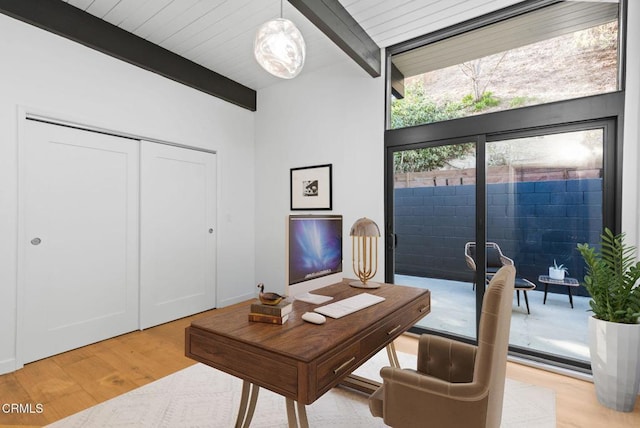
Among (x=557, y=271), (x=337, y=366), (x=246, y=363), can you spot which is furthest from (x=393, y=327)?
(x=557, y=271)

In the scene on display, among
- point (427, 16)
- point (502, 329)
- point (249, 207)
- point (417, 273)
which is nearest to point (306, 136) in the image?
point (249, 207)

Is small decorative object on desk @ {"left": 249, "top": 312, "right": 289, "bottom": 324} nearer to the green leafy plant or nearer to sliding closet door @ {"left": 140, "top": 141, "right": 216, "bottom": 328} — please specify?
the green leafy plant

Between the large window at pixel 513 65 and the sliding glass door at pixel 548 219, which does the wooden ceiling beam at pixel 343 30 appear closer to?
the large window at pixel 513 65

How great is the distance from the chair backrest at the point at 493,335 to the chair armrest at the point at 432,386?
36 mm

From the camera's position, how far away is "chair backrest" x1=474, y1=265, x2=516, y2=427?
3.61ft

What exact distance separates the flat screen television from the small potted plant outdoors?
6.17ft

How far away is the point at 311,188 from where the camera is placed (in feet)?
12.8

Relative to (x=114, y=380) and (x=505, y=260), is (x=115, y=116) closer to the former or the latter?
(x=114, y=380)

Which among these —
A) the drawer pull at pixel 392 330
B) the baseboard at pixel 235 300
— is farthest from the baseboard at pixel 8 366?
the drawer pull at pixel 392 330

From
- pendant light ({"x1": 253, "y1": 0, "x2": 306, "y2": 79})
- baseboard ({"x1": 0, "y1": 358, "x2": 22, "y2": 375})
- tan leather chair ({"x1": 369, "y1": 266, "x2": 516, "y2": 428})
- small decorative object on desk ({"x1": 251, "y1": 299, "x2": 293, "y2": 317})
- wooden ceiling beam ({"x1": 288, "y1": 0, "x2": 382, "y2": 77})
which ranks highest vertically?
wooden ceiling beam ({"x1": 288, "y1": 0, "x2": 382, "y2": 77})

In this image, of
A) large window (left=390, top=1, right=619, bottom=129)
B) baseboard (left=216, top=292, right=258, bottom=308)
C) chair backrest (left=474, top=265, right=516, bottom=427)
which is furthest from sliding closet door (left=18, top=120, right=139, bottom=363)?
chair backrest (left=474, top=265, right=516, bottom=427)

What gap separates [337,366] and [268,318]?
1.21 feet

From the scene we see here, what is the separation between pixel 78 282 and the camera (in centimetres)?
290

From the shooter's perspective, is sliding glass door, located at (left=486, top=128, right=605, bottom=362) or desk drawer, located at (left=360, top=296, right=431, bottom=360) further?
sliding glass door, located at (left=486, top=128, right=605, bottom=362)
